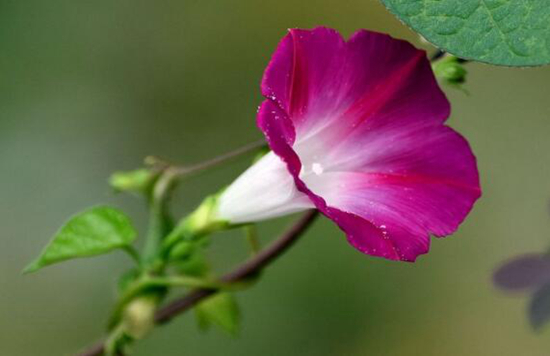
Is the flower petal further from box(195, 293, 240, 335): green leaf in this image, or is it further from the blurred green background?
the blurred green background

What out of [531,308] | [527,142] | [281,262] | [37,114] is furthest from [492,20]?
[37,114]

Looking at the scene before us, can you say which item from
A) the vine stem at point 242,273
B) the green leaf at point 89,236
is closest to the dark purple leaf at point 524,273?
the vine stem at point 242,273

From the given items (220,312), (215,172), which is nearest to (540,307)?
(220,312)

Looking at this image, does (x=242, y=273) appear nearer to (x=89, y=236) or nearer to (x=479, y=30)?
(x=89, y=236)

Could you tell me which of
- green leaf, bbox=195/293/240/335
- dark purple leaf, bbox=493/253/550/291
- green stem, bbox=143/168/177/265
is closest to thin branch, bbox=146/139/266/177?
green stem, bbox=143/168/177/265

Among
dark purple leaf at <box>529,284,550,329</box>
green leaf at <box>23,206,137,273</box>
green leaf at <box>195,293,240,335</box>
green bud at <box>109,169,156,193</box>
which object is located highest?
green leaf at <box>23,206,137,273</box>

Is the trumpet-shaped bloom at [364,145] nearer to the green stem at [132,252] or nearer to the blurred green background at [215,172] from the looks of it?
the green stem at [132,252]
